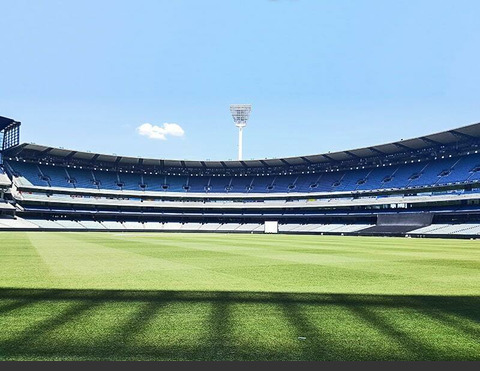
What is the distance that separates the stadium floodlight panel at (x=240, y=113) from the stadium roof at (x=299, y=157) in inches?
758

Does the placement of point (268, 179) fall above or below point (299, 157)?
below

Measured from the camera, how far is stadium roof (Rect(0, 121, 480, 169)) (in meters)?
60.6

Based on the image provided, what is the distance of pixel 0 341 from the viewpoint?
482cm

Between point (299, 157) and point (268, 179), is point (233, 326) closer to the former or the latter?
point (299, 157)

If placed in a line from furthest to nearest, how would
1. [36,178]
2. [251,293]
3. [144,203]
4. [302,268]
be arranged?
[144,203]
[36,178]
[302,268]
[251,293]

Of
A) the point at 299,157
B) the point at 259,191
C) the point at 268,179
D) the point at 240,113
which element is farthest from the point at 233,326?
the point at 240,113

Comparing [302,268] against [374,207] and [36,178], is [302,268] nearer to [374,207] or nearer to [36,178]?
[374,207]

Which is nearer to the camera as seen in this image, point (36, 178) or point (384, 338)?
point (384, 338)

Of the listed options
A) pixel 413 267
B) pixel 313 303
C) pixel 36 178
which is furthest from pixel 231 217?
pixel 313 303

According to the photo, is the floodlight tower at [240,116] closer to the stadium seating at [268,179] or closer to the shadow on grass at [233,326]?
the stadium seating at [268,179]

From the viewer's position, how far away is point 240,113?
104m

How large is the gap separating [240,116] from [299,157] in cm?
2893

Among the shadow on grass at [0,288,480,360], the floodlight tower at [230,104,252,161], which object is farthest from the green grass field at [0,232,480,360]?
the floodlight tower at [230,104,252,161]

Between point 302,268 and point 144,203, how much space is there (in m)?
76.5
